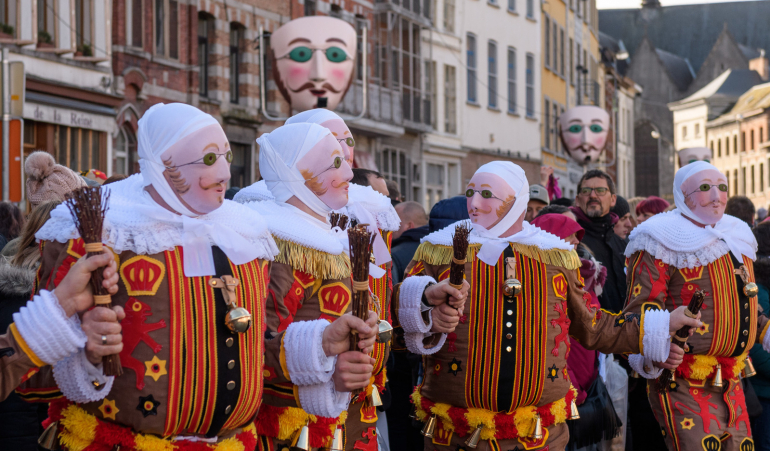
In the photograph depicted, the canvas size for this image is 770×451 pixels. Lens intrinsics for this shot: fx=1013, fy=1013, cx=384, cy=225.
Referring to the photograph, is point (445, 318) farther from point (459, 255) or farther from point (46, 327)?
point (46, 327)

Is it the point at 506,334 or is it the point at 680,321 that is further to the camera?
the point at 680,321

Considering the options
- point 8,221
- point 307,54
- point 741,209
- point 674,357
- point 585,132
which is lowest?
point 674,357

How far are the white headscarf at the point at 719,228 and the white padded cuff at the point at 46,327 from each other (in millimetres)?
4070

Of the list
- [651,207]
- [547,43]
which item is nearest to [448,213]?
[651,207]

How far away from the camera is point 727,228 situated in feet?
19.5

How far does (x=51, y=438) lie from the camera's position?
3.26 meters

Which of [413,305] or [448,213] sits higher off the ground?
[448,213]

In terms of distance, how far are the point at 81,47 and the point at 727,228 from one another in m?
12.2

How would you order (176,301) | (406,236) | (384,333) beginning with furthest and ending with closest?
A: (406,236)
(384,333)
(176,301)

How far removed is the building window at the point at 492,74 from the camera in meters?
31.4

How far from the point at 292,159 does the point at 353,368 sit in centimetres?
90

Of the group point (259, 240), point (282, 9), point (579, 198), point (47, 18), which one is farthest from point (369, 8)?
point (259, 240)

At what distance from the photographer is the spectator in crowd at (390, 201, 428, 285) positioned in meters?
6.23

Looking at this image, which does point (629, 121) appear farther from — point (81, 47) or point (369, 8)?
point (81, 47)
